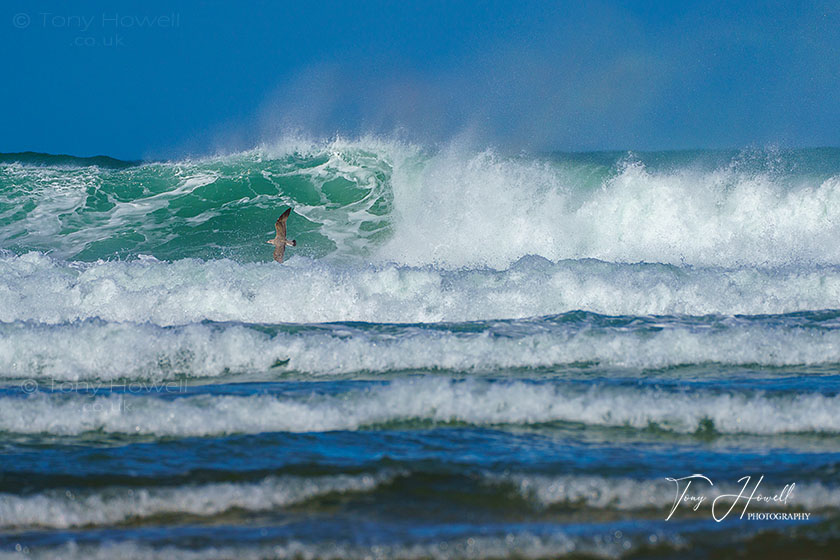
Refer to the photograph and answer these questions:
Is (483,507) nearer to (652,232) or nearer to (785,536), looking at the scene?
(785,536)

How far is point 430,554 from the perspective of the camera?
283 centimetres

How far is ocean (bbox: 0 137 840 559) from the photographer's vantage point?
306cm

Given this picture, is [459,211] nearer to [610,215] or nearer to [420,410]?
[610,215]

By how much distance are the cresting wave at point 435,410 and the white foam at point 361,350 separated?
1.08 metres

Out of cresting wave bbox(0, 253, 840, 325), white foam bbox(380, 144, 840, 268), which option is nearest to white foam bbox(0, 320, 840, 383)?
cresting wave bbox(0, 253, 840, 325)

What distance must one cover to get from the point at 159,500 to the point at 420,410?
1568 mm

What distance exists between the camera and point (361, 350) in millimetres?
5953

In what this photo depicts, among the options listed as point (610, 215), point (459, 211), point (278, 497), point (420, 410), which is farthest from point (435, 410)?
point (610, 215)

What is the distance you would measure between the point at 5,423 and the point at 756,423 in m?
4.06

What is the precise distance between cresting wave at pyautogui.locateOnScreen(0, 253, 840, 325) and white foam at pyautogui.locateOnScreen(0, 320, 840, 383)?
1751mm

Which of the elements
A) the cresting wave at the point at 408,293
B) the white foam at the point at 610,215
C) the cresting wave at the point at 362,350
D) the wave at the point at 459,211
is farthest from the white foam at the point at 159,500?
the white foam at the point at 610,215
